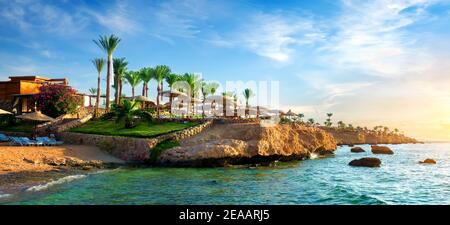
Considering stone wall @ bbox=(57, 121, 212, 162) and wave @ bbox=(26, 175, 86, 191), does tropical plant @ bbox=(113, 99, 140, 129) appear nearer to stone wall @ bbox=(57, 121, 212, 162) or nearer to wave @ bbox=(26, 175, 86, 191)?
stone wall @ bbox=(57, 121, 212, 162)

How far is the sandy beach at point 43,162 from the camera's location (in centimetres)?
2022

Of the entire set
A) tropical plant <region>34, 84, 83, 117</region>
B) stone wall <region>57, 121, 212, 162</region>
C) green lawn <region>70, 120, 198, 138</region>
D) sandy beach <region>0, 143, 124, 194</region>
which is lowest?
sandy beach <region>0, 143, 124, 194</region>

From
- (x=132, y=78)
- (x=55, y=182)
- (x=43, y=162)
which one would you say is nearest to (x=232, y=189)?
(x=55, y=182)

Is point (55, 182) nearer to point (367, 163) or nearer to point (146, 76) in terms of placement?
point (367, 163)

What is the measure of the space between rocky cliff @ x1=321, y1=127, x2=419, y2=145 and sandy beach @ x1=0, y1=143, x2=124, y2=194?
9586 cm

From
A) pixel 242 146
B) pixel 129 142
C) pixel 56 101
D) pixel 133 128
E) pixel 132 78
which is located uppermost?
pixel 132 78

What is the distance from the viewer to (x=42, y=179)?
68.4ft

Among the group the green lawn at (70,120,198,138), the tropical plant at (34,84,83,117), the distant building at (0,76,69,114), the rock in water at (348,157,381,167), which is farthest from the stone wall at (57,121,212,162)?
the distant building at (0,76,69,114)

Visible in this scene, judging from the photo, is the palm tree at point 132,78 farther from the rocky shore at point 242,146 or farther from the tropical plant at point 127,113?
the rocky shore at point 242,146

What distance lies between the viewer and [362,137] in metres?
130

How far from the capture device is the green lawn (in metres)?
33.0

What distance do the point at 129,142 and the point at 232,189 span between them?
50.1 ft

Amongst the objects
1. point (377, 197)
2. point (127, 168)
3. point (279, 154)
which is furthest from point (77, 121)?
point (377, 197)
